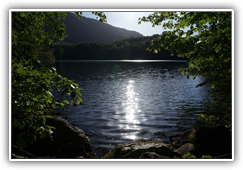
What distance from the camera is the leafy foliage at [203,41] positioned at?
683 cm

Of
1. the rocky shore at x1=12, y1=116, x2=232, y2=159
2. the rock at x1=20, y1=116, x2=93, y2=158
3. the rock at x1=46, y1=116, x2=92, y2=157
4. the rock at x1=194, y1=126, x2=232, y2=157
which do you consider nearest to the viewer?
the rocky shore at x1=12, y1=116, x2=232, y2=159

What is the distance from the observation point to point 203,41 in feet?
25.2

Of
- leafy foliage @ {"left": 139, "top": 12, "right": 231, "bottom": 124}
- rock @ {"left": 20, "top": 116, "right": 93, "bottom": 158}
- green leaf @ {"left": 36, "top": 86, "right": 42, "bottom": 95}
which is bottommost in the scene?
rock @ {"left": 20, "top": 116, "right": 93, "bottom": 158}

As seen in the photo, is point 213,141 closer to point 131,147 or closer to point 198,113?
point 131,147

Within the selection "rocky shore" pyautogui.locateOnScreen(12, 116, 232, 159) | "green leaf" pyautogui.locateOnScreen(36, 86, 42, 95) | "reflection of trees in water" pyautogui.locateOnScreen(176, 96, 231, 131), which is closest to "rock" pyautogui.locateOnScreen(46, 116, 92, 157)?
"rocky shore" pyautogui.locateOnScreen(12, 116, 232, 159)

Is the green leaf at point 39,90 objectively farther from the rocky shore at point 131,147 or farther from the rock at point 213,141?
the rock at point 213,141

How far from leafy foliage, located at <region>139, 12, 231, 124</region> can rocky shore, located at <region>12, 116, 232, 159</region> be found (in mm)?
2647

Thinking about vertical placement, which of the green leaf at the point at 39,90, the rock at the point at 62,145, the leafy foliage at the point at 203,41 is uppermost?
the leafy foliage at the point at 203,41

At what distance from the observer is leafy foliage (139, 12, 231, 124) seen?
6828mm

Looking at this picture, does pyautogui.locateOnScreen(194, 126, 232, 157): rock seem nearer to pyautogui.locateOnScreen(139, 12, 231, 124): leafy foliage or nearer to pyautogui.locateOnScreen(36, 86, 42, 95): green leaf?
pyautogui.locateOnScreen(139, 12, 231, 124): leafy foliage

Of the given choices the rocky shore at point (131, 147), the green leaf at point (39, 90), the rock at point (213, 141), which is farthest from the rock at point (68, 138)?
the green leaf at point (39, 90)

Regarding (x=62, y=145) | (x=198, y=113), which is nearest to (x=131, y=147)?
(x=62, y=145)

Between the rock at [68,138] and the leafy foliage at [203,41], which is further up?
the leafy foliage at [203,41]

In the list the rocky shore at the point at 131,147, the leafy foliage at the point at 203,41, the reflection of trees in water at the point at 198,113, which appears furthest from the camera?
the reflection of trees in water at the point at 198,113
